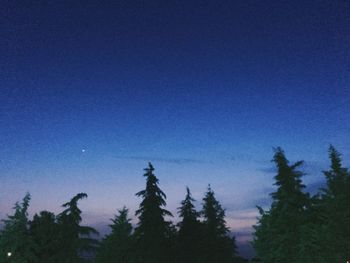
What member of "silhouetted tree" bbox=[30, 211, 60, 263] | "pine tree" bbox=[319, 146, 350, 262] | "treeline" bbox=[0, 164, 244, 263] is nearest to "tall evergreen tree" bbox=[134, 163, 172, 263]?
"treeline" bbox=[0, 164, 244, 263]

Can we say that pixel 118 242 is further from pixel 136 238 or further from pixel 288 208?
pixel 288 208

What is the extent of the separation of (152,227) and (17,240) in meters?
14.0

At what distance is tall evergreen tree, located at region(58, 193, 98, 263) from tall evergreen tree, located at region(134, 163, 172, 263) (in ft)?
15.3

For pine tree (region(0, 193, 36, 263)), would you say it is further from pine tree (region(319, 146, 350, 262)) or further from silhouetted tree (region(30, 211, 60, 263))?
pine tree (region(319, 146, 350, 262))

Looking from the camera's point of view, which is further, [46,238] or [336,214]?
[46,238]

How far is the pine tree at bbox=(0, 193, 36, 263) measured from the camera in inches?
1551

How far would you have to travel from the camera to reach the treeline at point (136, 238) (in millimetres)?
38812

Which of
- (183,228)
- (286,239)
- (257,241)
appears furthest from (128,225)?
(286,239)

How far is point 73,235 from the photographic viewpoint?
39.0 m

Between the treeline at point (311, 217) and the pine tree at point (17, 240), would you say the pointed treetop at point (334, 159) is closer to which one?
the treeline at point (311, 217)

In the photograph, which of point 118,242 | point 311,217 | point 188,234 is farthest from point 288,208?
point 118,242

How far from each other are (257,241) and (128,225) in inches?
637

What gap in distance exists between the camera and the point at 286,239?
33875mm

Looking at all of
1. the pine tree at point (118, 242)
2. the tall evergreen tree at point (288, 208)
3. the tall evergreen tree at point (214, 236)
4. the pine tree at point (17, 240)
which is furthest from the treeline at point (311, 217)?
the pine tree at point (17, 240)
